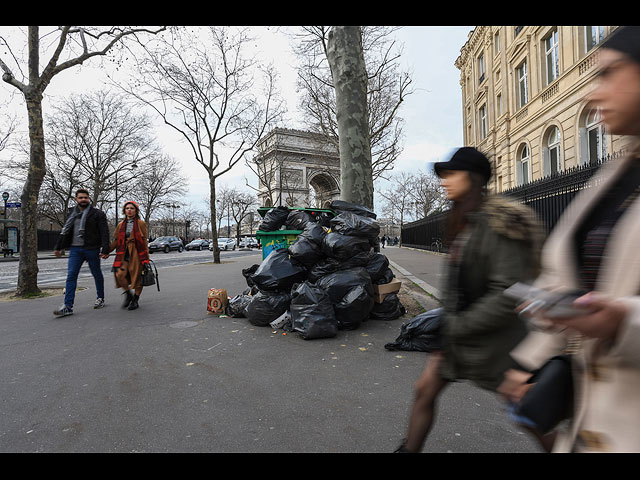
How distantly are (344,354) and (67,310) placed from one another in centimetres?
447

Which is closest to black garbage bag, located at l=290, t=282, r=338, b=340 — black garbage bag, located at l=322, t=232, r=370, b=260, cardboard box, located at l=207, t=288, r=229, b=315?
black garbage bag, located at l=322, t=232, r=370, b=260

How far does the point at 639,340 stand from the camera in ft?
2.48

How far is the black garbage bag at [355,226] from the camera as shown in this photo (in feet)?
15.2

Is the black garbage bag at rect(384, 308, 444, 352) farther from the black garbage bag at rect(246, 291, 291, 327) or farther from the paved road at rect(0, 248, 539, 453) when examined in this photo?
the black garbage bag at rect(246, 291, 291, 327)

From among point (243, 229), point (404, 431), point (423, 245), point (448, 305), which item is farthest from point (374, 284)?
point (243, 229)

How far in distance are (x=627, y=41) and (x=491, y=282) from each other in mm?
861

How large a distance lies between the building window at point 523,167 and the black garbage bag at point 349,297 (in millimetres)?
19614

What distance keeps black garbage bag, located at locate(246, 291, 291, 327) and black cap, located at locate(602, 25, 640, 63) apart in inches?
162

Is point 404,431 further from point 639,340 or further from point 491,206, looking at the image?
point 639,340

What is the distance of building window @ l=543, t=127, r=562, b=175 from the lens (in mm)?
16586

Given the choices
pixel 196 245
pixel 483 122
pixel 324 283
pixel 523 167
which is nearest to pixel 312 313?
pixel 324 283

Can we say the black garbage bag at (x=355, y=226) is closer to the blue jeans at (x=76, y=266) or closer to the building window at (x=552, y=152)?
the blue jeans at (x=76, y=266)

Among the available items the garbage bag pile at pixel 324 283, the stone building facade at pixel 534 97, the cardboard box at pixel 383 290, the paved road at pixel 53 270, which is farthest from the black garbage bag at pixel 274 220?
the stone building facade at pixel 534 97

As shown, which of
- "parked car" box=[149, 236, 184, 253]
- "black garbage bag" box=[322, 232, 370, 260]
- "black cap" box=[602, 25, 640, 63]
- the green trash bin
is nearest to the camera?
"black cap" box=[602, 25, 640, 63]
